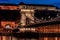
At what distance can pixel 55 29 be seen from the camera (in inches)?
142

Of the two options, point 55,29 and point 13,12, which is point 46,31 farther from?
point 13,12

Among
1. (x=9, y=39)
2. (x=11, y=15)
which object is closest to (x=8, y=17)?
(x=11, y=15)

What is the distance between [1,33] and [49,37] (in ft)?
3.53

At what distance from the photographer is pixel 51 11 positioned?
782 centimetres

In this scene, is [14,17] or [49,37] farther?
[14,17]

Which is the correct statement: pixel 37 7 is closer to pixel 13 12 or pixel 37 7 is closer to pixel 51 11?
pixel 51 11

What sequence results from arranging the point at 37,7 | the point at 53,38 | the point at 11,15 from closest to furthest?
the point at 53,38 → the point at 37,7 → the point at 11,15

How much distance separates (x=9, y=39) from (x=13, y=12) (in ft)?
16.4

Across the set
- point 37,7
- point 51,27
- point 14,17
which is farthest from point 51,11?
point 51,27

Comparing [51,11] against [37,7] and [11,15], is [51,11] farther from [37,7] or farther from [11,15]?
[11,15]

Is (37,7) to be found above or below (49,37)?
above

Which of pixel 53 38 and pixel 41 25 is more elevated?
pixel 41 25

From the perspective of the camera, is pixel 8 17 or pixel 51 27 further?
pixel 8 17

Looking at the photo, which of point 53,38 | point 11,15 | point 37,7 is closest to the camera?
point 53,38
